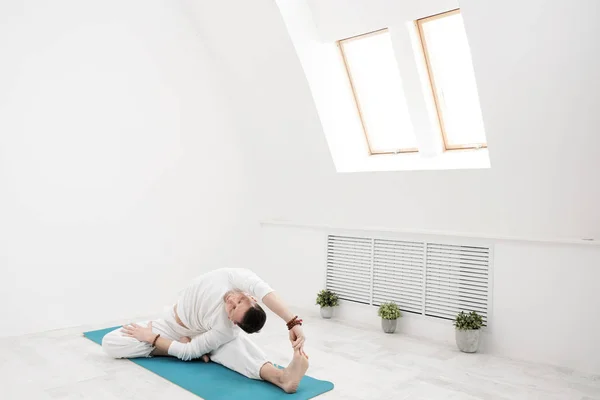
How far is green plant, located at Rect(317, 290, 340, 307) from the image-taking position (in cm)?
535

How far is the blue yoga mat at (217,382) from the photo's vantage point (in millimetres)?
3133

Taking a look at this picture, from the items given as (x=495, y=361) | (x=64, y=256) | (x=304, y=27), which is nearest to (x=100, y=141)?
(x=64, y=256)

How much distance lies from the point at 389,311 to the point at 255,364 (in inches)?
67.7

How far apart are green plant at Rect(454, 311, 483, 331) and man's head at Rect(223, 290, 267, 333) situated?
1803mm

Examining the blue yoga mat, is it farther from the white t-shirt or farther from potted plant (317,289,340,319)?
potted plant (317,289,340,319)

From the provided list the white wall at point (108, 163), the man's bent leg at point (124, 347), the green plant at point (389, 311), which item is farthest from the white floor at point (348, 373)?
the white wall at point (108, 163)

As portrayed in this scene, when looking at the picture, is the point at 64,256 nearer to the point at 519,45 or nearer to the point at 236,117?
the point at 236,117

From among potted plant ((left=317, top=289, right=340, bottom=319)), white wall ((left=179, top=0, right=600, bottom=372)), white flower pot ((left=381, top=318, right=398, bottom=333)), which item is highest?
white wall ((left=179, top=0, right=600, bottom=372))

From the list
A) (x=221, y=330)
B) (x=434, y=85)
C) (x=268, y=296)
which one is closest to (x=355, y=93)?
(x=434, y=85)

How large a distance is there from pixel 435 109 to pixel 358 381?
2.48 m

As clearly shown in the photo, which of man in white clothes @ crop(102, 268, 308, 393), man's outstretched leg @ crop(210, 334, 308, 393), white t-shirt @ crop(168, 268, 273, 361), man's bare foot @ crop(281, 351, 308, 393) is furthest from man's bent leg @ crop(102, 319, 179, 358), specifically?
man's bare foot @ crop(281, 351, 308, 393)

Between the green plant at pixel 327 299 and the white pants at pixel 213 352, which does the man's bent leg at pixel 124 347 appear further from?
the green plant at pixel 327 299

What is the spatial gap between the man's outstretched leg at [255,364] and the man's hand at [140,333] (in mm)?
454

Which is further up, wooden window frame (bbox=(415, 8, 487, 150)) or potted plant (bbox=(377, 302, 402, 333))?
wooden window frame (bbox=(415, 8, 487, 150))
